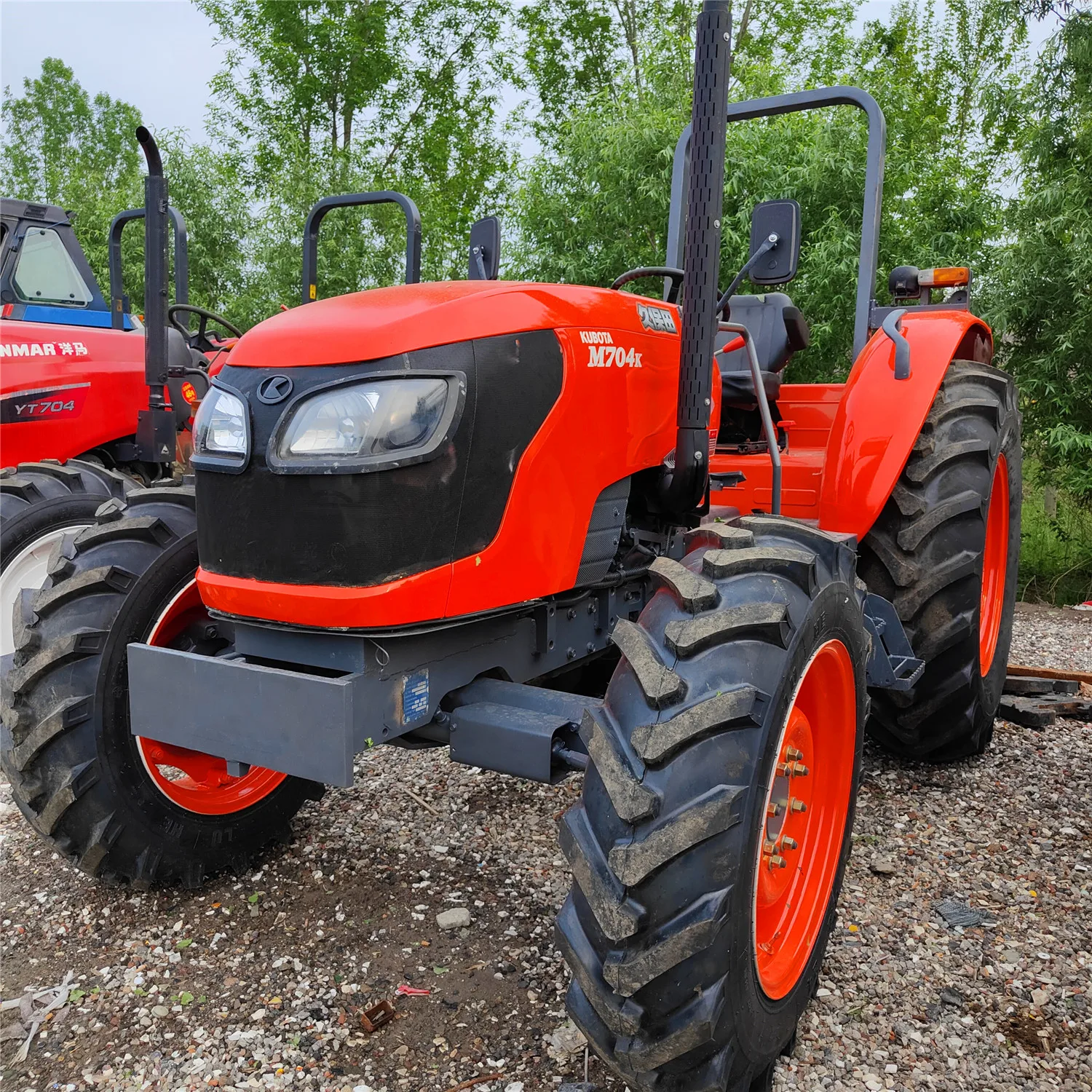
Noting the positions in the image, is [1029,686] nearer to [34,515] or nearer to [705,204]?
[705,204]

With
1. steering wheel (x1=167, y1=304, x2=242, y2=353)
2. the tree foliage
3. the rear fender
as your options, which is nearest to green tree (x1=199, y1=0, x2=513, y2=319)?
the tree foliage

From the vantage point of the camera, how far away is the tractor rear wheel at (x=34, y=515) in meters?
4.34

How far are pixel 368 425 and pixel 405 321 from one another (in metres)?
0.23

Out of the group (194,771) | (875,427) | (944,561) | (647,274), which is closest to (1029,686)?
(944,561)

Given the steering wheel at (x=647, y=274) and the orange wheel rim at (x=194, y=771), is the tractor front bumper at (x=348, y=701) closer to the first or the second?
the orange wheel rim at (x=194, y=771)

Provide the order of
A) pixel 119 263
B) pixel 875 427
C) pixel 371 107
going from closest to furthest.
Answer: pixel 875 427, pixel 119 263, pixel 371 107

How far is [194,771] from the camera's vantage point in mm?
2746

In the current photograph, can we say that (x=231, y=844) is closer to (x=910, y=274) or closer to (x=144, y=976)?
(x=144, y=976)

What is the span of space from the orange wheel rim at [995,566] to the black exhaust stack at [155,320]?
3.79 metres

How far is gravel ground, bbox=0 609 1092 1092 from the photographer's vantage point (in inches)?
84.5

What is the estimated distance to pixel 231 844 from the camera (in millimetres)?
2861

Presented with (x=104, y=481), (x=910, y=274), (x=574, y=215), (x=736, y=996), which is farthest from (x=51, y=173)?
(x=736, y=996)

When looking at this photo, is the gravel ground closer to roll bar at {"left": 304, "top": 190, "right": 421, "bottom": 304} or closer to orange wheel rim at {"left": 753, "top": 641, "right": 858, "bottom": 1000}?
orange wheel rim at {"left": 753, "top": 641, "right": 858, "bottom": 1000}

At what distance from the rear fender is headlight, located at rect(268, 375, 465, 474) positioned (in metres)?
1.60
